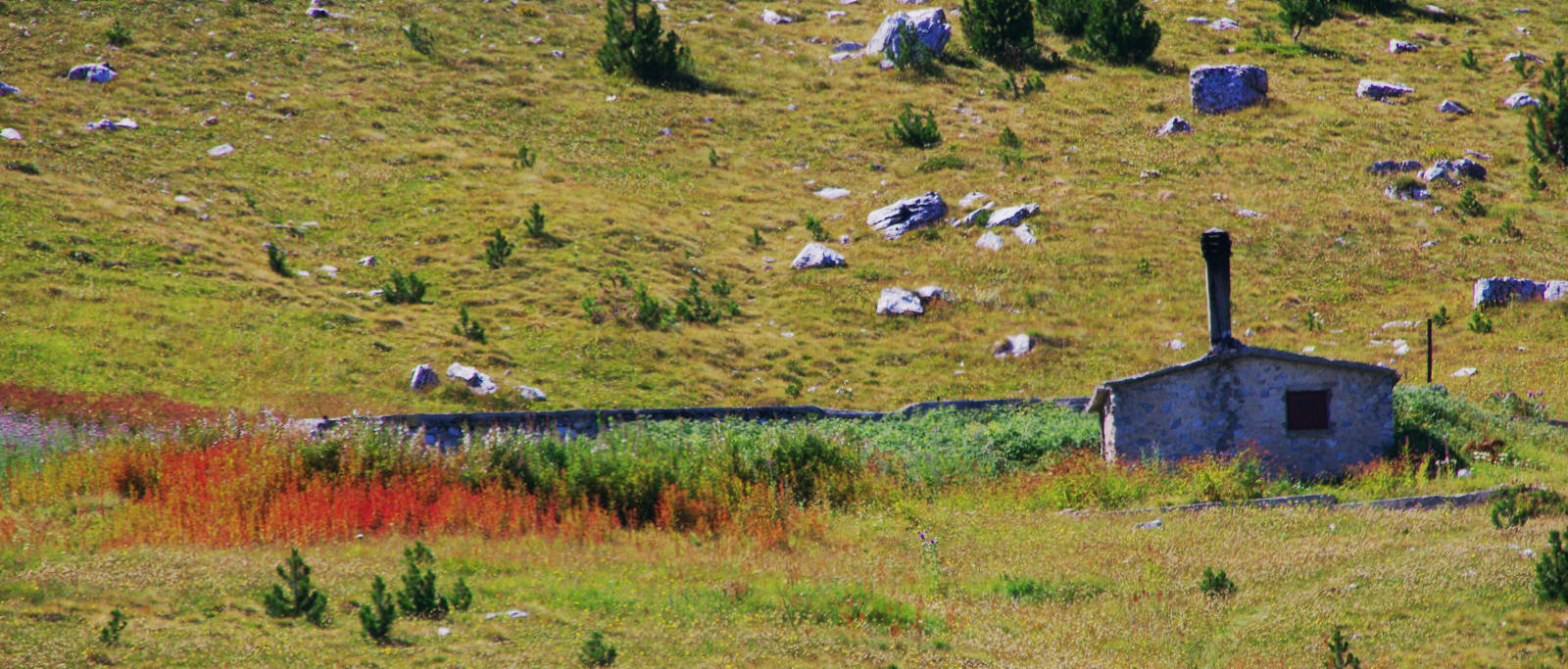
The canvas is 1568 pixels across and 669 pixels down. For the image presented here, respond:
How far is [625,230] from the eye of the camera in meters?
37.0

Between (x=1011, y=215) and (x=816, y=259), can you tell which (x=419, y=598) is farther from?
(x=1011, y=215)

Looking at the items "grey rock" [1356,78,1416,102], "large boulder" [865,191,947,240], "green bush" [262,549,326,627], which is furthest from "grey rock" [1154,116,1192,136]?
"green bush" [262,549,326,627]

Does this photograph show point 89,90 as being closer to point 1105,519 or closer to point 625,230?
point 625,230

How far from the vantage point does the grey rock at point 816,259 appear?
36719 millimetres

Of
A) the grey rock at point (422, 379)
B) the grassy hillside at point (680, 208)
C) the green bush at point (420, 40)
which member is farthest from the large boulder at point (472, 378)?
the green bush at point (420, 40)

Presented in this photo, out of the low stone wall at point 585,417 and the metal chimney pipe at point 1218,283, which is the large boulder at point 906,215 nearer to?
the low stone wall at point 585,417

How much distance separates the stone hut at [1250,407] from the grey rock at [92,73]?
39236mm

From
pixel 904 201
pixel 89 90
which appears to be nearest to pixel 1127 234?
pixel 904 201

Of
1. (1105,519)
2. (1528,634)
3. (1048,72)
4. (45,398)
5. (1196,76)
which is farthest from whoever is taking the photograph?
(1048,72)

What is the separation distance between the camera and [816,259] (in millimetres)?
36781

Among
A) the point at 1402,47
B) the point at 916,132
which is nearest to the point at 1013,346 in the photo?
the point at 916,132

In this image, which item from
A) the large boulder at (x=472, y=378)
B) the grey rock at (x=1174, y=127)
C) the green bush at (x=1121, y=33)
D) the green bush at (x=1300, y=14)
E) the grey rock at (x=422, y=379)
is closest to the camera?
the grey rock at (x=422, y=379)

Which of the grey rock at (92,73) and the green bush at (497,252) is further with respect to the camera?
the grey rock at (92,73)

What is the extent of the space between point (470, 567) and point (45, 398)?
40.6 ft
